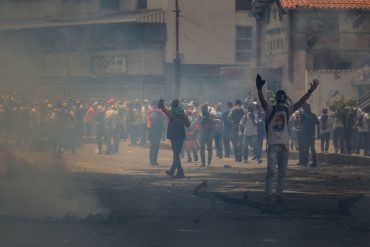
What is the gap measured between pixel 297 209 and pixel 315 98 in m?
24.9

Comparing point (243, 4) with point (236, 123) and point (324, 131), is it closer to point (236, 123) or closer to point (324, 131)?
point (324, 131)

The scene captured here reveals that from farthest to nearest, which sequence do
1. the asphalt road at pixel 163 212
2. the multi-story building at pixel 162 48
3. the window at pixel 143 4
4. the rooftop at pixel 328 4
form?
the window at pixel 143 4 → the multi-story building at pixel 162 48 → the rooftop at pixel 328 4 → the asphalt road at pixel 163 212

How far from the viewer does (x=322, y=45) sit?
37031mm

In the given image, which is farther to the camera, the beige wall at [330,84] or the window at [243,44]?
the window at [243,44]

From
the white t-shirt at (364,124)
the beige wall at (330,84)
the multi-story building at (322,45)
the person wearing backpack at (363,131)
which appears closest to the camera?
the person wearing backpack at (363,131)

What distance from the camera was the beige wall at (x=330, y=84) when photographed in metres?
36.8

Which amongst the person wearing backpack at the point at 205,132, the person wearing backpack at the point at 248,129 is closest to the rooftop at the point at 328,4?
the person wearing backpack at the point at 248,129

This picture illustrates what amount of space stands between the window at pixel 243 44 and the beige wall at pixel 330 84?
44.5 feet

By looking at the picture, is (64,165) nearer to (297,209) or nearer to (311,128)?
(297,209)

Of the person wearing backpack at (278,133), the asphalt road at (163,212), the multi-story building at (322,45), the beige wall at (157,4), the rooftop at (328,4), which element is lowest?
the asphalt road at (163,212)

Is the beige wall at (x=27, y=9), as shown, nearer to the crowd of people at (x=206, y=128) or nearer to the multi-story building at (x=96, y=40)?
the multi-story building at (x=96, y=40)

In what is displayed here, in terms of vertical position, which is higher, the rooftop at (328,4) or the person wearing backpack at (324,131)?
the rooftop at (328,4)

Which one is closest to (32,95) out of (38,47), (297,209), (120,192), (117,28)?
(38,47)

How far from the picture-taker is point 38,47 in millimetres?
26453
